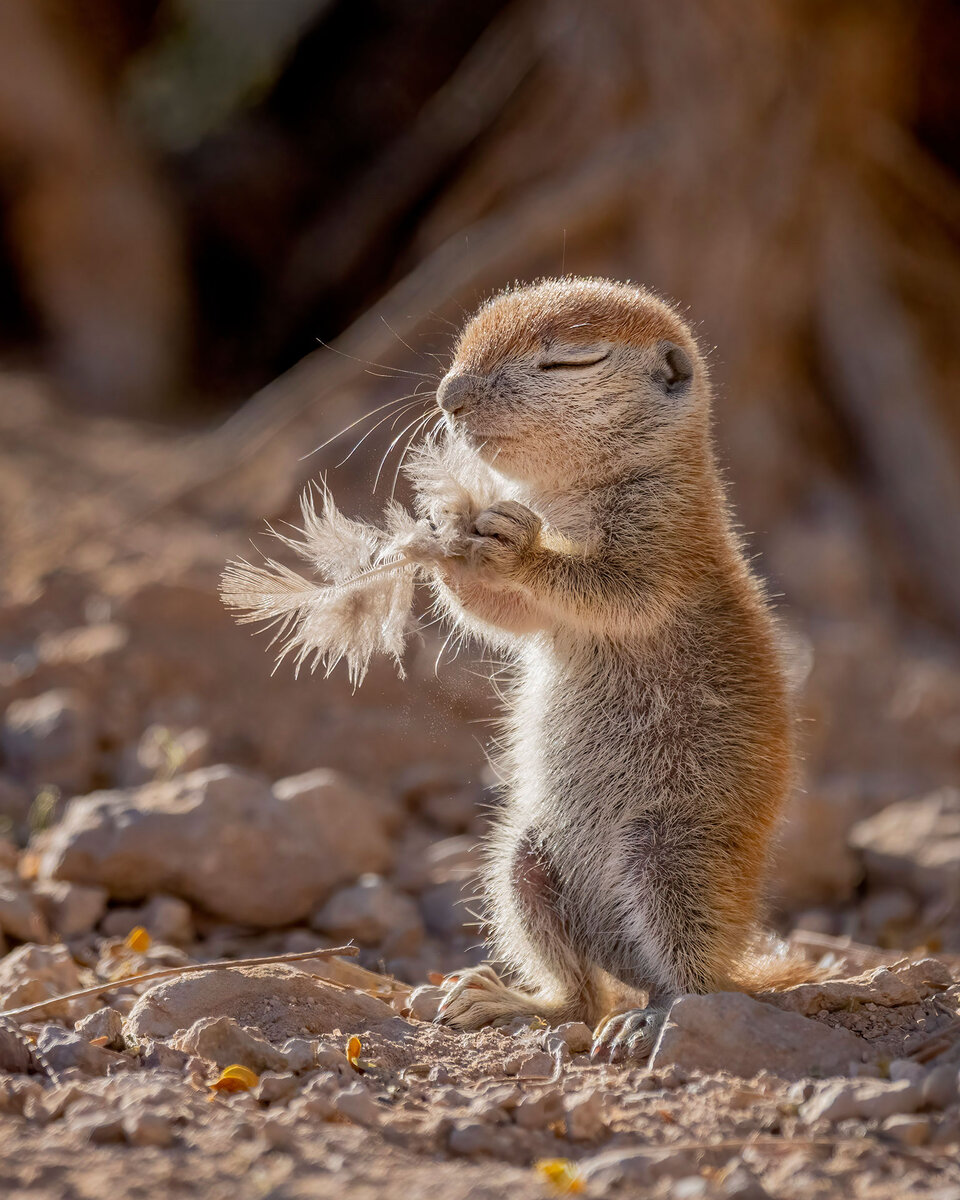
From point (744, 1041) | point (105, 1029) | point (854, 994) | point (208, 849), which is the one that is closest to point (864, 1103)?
point (744, 1041)

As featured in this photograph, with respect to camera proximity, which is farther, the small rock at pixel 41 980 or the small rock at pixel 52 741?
the small rock at pixel 52 741

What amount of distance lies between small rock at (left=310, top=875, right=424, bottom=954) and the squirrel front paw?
1.72 meters

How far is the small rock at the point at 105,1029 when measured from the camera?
3.10 m

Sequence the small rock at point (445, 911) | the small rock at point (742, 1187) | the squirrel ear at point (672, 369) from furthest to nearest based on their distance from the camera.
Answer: the small rock at point (445, 911)
the squirrel ear at point (672, 369)
the small rock at point (742, 1187)

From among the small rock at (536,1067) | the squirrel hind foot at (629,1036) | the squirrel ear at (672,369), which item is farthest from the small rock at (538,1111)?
the squirrel ear at (672,369)

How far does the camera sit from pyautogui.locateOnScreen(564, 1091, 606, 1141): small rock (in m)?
2.60

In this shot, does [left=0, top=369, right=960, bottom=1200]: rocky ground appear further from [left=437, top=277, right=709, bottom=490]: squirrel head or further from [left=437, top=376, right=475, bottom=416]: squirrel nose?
[left=437, top=376, right=475, bottom=416]: squirrel nose

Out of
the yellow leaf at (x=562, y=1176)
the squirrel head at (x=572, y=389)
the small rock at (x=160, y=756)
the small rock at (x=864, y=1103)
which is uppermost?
the squirrel head at (x=572, y=389)

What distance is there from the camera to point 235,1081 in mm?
2781

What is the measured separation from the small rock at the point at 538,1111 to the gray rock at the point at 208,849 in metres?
2.21

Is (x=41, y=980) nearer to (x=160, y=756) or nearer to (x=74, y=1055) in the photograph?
(x=74, y=1055)

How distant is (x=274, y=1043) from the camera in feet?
10.6

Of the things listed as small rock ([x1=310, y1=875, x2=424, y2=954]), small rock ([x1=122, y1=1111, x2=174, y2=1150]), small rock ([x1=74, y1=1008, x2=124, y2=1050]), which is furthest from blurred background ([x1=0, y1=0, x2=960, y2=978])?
small rock ([x1=122, y1=1111, x2=174, y2=1150])

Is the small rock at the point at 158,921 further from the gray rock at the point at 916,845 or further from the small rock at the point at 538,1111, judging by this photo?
the gray rock at the point at 916,845
